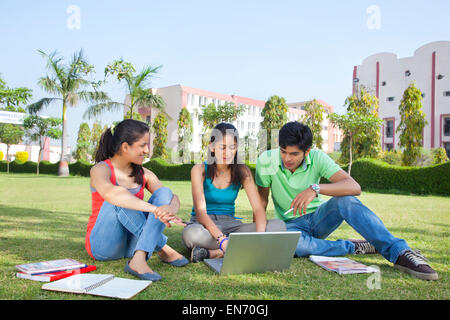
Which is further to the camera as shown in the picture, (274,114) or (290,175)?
(274,114)

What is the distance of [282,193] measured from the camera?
3508 millimetres

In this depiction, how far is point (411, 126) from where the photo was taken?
21.3 meters

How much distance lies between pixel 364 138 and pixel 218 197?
20241 millimetres

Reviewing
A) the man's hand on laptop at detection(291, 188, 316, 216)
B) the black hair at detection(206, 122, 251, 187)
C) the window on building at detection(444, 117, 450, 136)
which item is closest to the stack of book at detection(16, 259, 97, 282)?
the black hair at detection(206, 122, 251, 187)

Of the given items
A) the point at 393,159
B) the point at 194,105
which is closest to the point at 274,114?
the point at 393,159

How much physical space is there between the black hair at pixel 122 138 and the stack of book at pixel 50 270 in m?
0.80

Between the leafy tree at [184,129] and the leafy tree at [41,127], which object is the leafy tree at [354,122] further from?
the leafy tree at [41,127]

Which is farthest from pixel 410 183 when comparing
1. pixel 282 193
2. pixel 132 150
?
pixel 132 150

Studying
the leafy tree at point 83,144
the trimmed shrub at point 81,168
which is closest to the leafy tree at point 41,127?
the trimmed shrub at point 81,168

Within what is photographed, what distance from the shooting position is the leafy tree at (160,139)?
105 feet

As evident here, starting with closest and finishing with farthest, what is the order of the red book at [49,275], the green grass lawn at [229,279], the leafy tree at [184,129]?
the green grass lawn at [229,279] → the red book at [49,275] → the leafy tree at [184,129]

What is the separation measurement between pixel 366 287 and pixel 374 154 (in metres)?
22.1

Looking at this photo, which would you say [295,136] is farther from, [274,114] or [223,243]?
[274,114]

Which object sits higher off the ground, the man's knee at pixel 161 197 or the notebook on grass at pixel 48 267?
the man's knee at pixel 161 197
